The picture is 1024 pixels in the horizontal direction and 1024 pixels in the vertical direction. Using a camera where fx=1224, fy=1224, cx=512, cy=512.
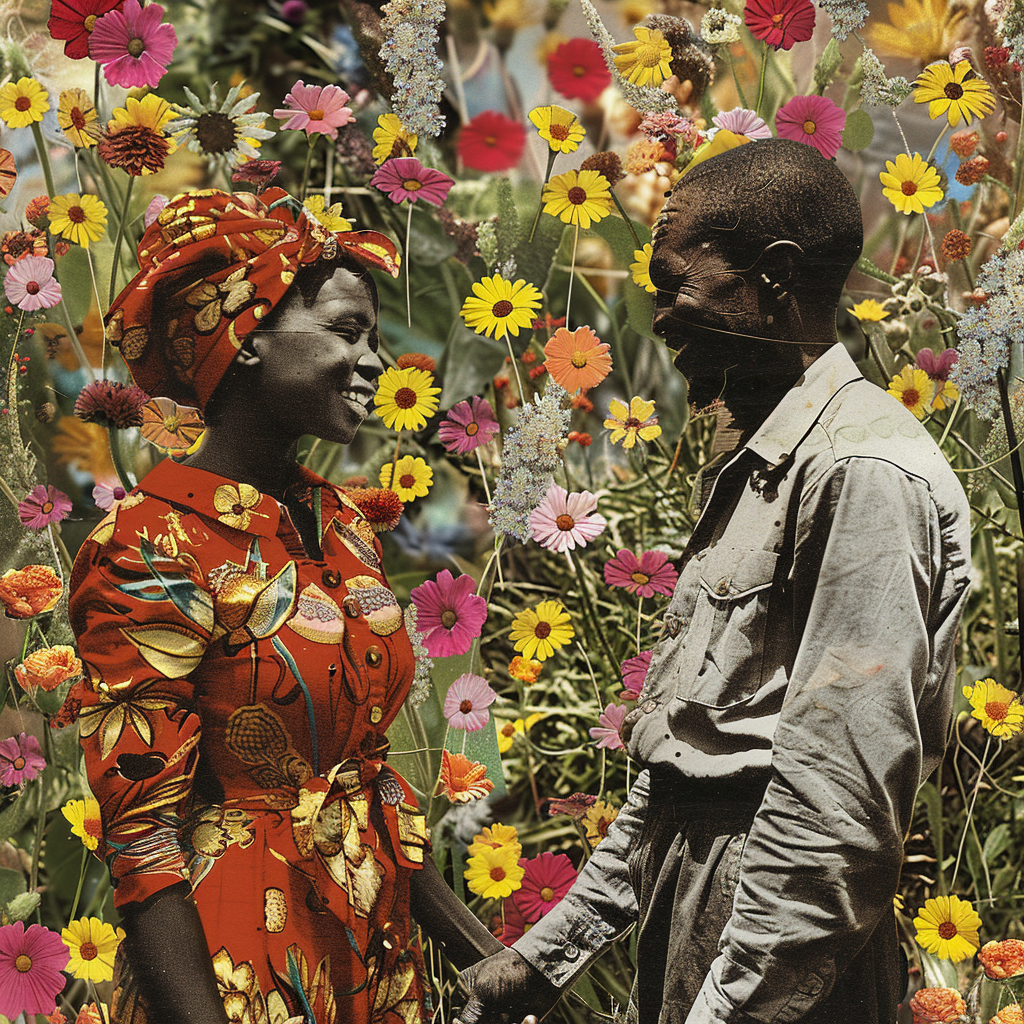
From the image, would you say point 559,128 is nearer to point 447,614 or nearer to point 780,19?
point 780,19

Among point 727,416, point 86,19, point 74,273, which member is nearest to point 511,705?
point 727,416

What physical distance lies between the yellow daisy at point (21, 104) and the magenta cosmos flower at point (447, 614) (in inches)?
34.8

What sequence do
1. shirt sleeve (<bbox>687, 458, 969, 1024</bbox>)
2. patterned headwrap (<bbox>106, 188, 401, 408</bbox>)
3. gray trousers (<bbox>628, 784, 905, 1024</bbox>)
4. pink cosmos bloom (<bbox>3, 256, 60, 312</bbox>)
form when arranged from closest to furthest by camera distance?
shirt sleeve (<bbox>687, 458, 969, 1024</bbox>), gray trousers (<bbox>628, 784, 905, 1024</bbox>), patterned headwrap (<bbox>106, 188, 401, 408</bbox>), pink cosmos bloom (<bbox>3, 256, 60, 312</bbox>)

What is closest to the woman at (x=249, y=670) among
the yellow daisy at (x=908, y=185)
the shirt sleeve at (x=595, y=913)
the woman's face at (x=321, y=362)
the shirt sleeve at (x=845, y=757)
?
the woman's face at (x=321, y=362)

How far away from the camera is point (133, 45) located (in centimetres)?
171

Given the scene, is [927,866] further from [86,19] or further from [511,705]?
[86,19]

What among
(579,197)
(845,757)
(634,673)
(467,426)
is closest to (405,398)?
(467,426)

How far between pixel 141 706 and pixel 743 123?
1.13 meters

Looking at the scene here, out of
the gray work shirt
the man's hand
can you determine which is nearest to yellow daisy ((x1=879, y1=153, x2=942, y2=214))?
the gray work shirt

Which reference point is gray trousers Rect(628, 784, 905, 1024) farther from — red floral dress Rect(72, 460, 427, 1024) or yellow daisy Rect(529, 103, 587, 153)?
yellow daisy Rect(529, 103, 587, 153)

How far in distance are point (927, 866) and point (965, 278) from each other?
0.86 m

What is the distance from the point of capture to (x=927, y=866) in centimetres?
175

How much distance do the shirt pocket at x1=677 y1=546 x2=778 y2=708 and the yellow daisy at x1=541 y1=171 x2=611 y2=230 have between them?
2.20 feet

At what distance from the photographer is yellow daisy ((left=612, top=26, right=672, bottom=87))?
5.75 ft
